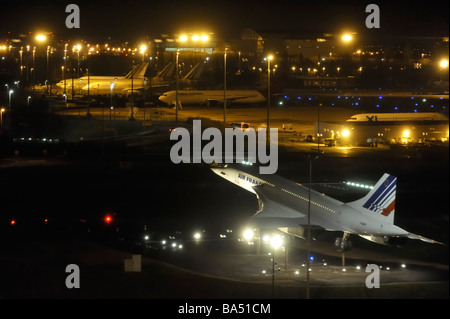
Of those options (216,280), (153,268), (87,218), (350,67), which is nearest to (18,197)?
(87,218)

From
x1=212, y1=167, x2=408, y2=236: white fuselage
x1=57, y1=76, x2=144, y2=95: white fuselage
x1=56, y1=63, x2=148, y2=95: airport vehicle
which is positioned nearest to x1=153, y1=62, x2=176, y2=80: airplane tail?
x1=56, y1=63, x2=148, y2=95: airport vehicle

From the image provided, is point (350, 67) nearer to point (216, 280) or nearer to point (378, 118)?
point (378, 118)

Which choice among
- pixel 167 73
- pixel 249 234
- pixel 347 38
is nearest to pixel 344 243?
pixel 249 234

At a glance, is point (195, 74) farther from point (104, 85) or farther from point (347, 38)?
point (347, 38)

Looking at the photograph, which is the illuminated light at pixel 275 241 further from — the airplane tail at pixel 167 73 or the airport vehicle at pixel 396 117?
the airplane tail at pixel 167 73

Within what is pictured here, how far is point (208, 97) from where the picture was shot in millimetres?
104500

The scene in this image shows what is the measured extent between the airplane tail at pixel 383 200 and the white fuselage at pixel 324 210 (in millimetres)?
299

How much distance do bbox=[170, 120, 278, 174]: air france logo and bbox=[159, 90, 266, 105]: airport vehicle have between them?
30633 millimetres

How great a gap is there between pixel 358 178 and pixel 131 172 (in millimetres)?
16643

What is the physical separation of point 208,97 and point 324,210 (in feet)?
233

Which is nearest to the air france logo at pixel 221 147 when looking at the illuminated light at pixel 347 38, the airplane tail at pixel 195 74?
the airplane tail at pixel 195 74

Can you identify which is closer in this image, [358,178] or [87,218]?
[87,218]

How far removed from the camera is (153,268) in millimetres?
29844
